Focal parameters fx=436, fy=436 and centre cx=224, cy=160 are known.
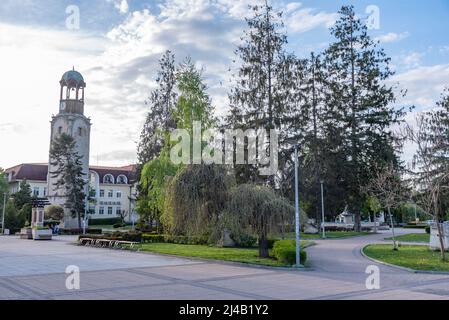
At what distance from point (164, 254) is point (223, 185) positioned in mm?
5617

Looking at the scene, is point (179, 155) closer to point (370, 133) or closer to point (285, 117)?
point (285, 117)

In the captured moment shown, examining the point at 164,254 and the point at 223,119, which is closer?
the point at 164,254

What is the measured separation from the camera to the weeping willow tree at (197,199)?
69.8ft

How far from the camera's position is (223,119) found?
39062 millimetres

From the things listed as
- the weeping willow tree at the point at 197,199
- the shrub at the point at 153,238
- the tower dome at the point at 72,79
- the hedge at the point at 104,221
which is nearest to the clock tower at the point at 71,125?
the tower dome at the point at 72,79

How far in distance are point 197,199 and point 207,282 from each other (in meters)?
7.79

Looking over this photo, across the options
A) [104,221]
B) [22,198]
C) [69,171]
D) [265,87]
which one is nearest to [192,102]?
[265,87]

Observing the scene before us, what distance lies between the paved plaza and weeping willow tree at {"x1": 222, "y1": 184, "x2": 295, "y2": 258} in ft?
7.46

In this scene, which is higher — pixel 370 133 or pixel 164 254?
pixel 370 133

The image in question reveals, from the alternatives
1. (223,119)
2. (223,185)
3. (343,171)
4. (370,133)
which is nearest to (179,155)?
(223,119)

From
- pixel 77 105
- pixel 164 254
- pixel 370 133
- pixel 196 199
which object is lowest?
pixel 164 254

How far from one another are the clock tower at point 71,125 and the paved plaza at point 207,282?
4579cm

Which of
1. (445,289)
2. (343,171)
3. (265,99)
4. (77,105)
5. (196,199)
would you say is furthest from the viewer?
(77,105)

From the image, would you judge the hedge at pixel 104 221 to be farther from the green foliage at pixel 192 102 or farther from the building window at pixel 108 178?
the green foliage at pixel 192 102
